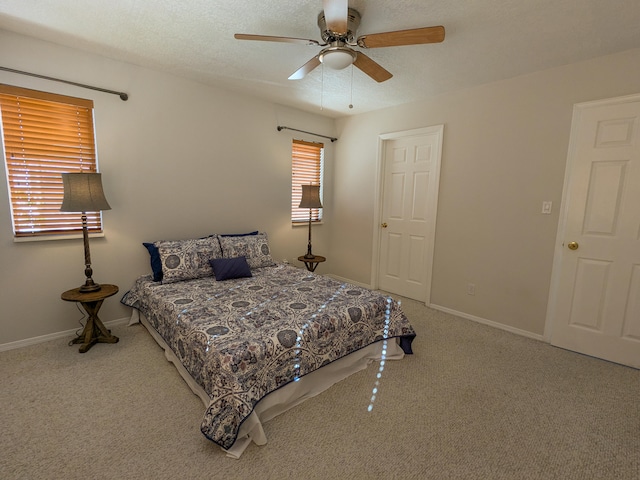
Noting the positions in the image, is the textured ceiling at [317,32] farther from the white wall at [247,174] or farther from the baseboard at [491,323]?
the baseboard at [491,323]

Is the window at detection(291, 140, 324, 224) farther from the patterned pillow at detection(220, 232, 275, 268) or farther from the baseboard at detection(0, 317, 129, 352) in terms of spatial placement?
the baseboard at detection(0, 317, 129, 352)

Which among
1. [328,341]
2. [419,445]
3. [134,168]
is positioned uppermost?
[134,168]

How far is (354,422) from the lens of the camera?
1824 millimetres

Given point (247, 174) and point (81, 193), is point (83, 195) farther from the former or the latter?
point (247, 174)

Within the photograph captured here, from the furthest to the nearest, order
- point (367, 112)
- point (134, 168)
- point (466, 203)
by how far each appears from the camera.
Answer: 1. point (367, 112)
2. point (466, 203)
3. point (134, 168)

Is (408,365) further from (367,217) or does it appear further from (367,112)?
(367,112)

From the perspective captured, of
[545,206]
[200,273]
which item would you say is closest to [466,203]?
[545,206]

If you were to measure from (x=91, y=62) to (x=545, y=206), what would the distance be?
4312 mm

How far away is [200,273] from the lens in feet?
9.95

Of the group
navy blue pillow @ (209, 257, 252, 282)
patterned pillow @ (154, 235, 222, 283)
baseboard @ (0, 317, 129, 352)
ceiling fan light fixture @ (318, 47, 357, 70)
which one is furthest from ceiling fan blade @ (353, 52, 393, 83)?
baseboard @ (0, 317, 129, 352)

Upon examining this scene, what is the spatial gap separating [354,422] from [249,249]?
2.14 m

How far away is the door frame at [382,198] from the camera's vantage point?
3.54m

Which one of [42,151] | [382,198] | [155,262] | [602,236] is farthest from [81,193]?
[602,236]

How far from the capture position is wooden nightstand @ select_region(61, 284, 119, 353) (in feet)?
7.91
